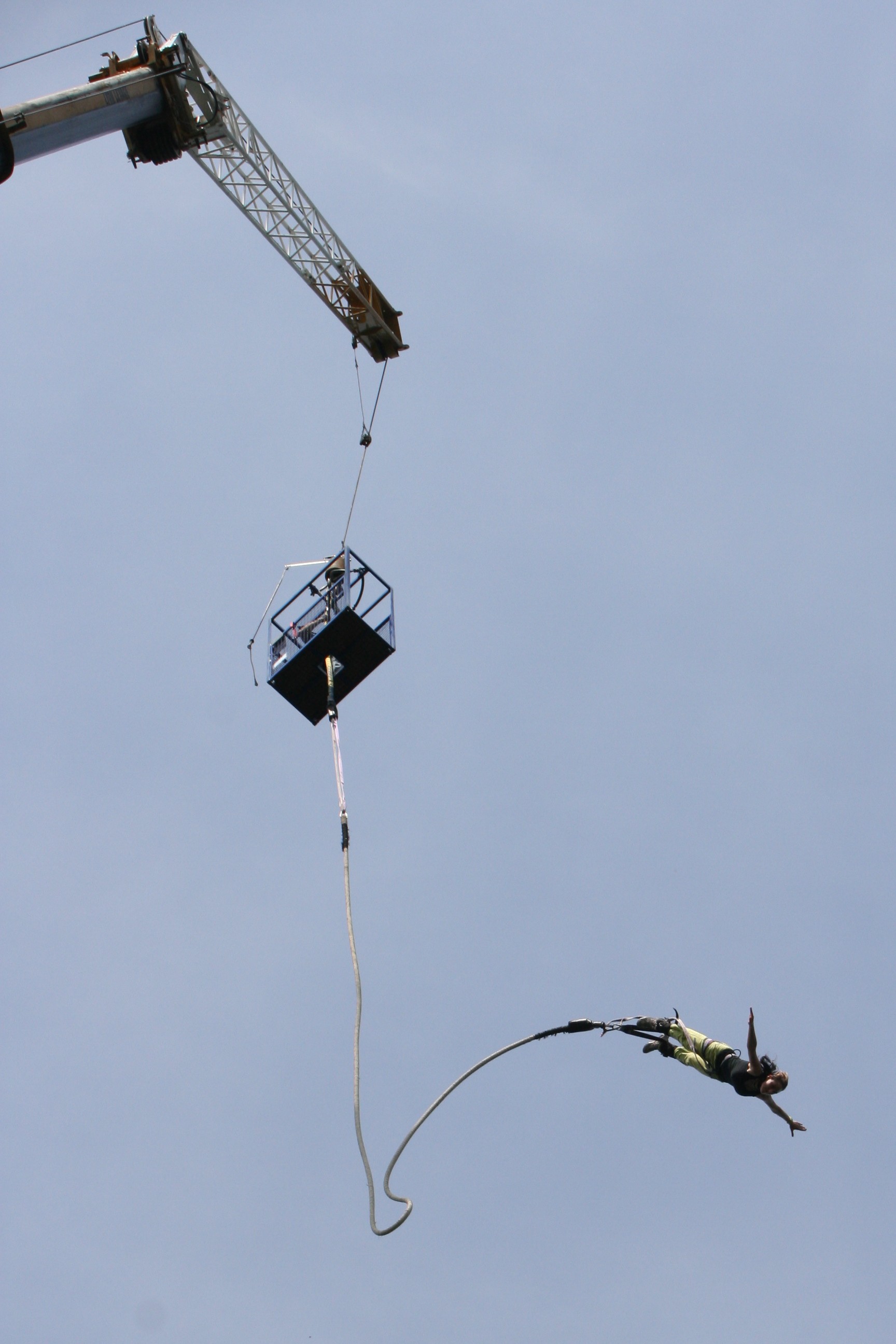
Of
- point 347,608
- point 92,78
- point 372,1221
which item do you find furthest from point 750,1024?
point 92,78

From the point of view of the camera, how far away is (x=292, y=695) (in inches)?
831

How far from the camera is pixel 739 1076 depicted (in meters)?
14.3

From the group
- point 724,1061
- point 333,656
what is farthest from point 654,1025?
point 333,656

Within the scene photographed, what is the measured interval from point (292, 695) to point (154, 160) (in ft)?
38.9

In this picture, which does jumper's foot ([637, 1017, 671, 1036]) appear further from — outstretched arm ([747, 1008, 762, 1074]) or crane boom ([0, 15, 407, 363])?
crane boom ([0, 15, 407, 363])

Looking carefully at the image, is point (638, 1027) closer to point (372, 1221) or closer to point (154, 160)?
point (372, 1221)

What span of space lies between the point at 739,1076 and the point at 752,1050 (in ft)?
1.77

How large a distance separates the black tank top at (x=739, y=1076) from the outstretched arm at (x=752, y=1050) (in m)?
0.07

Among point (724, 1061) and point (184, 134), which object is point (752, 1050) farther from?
point (184, 134)

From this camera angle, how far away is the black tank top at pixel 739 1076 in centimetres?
1420

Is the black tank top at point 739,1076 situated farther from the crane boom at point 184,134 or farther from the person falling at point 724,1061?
the crane boom at point 184,134

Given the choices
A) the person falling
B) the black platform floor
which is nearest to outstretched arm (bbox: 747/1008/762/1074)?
the person falling

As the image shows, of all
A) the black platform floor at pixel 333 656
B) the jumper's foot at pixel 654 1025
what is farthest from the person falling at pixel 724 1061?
the black platform floor at pixel 333 656

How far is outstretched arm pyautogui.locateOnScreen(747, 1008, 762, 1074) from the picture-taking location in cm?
1380
